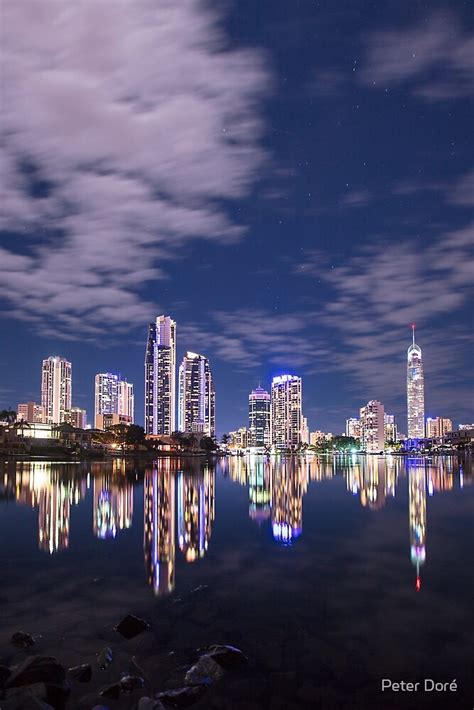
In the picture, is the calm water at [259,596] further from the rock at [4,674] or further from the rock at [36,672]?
the rock at [4,674]

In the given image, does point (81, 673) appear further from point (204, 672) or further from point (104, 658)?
point (204, 672)

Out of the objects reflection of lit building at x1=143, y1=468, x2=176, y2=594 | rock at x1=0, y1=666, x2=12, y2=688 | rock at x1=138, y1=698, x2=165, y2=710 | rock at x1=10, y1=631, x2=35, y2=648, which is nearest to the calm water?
reflection of lit building at x1=143, y1=468, x2=176, y2=594

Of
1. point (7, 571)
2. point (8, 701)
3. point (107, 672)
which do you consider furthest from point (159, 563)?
point (8, 701)

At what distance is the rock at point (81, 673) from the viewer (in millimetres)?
11438

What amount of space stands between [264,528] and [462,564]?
12.6 meters

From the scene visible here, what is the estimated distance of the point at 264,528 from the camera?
32.3 m

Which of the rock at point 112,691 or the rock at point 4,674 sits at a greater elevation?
the rock at point 4,674

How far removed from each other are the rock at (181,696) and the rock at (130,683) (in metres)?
0.66

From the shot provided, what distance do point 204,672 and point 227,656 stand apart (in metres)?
0.94

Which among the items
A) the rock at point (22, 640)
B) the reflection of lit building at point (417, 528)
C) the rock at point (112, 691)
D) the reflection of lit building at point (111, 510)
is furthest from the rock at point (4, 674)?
the reflection of lit building at point (111, 510)

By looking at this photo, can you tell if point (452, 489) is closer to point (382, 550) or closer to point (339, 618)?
point (382, 550)

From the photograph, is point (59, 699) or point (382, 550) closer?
point (59, 699)

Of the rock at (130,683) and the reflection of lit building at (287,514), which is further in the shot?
the reflection of lit building at (287,514)

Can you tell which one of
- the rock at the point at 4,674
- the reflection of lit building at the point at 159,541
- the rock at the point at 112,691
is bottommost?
the reflection of lit building at the point at 159,541
